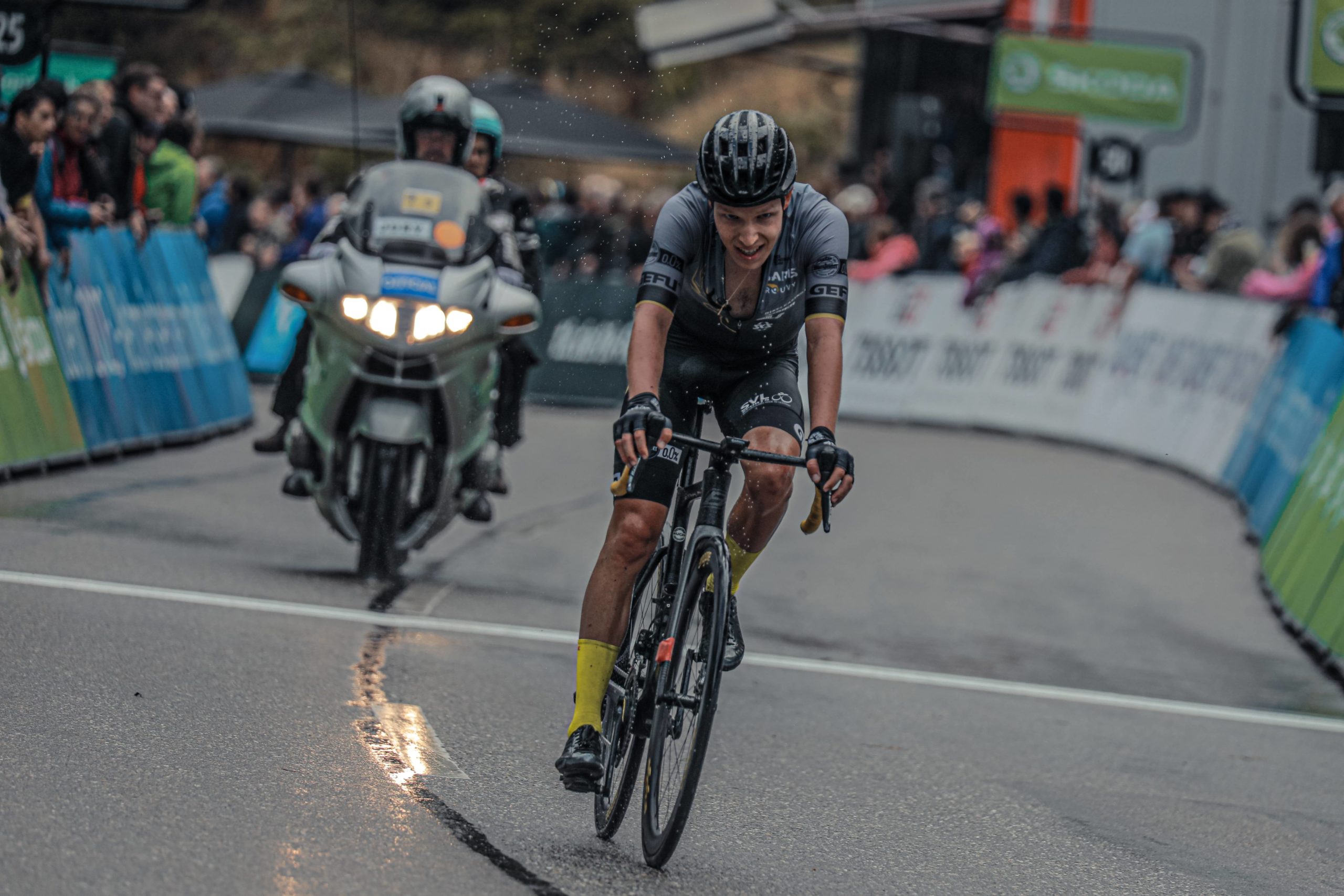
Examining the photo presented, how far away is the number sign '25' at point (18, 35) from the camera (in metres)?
12.4

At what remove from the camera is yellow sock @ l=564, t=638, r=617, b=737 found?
5.20m

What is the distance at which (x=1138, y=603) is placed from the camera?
1122 centimetres

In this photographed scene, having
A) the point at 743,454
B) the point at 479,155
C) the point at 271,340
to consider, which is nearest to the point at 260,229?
the point at 271,340

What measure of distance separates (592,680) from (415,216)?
409 cm

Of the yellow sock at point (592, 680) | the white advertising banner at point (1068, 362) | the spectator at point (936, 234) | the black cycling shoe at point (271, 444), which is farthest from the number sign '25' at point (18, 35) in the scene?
the spectator at point (936, 234)

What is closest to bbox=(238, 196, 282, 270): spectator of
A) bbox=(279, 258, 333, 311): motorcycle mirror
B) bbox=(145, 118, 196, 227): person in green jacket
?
bbox=(145, 118, 196, 227): person in green jacket

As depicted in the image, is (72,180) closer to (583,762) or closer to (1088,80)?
(583,762)

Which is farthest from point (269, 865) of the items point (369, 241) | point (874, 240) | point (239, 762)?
point (874, 240)

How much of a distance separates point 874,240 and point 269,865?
61.1 feet

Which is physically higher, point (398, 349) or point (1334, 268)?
point (398, 349)

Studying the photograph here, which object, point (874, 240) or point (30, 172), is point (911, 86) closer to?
point (874, 240)

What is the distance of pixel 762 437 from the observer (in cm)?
532

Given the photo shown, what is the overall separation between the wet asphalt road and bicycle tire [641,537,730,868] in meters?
0.17

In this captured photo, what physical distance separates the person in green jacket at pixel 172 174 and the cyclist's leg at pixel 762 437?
10.2 m
